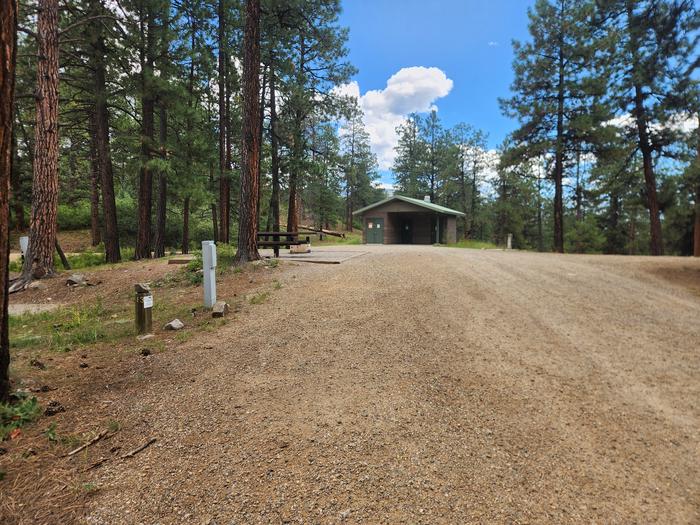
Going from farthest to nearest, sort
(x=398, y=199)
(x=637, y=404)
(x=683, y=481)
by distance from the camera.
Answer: (x=398, y=199)
(x=637, y=404)
(x=683, y=481)

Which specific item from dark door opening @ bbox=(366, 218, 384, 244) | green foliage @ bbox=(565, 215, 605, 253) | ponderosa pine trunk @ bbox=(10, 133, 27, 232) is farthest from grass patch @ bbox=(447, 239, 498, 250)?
ponderosa pine trunk @ bbox=(10, 133, 27, 232)

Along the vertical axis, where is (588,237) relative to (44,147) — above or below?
below

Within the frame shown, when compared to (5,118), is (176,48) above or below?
above

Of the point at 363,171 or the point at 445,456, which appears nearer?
the point at 445,456

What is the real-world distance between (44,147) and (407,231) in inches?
943

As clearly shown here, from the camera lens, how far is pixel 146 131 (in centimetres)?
1189

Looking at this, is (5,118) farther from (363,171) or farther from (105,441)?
(363,171)

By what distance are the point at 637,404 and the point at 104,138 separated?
14737mm

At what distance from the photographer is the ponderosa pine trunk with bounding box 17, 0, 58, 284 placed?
782cm

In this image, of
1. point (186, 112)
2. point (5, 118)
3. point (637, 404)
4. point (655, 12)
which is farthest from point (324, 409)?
point (186, 112)

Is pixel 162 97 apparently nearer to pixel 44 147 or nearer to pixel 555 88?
pixel 44 147

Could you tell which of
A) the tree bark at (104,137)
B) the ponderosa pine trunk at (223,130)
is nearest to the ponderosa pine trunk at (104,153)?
the tree bark at (104,137)

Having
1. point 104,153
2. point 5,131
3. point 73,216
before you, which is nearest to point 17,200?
point 73,216

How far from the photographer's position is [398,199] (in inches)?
1038
